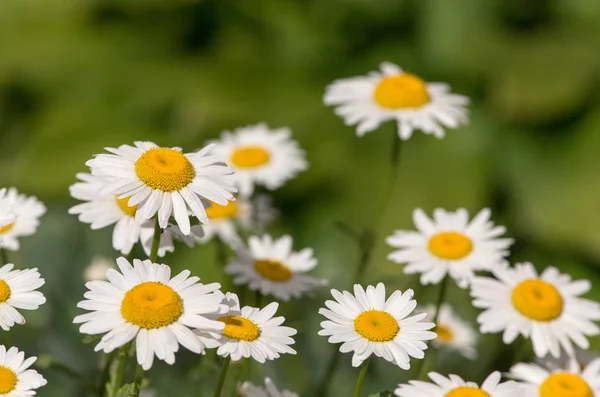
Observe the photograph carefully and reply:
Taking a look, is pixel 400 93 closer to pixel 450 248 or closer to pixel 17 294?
pixel 450 248

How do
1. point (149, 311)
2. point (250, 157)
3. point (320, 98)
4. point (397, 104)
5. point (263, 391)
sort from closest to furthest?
point (149, 311) < point (263, 391) < point (397, 104) < point (250, 157) < point (320, 98)

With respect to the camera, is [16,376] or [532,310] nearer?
[16,376]


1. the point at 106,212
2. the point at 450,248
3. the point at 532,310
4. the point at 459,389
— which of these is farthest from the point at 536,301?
the point at 106,212

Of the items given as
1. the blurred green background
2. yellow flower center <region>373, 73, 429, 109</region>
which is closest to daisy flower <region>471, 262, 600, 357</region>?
yellow flower center <region>373, 73, 429, 109</region>

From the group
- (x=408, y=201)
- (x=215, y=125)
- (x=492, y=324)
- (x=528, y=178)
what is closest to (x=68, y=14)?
(x=215, y=125)

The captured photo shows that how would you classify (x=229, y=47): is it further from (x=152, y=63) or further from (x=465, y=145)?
(x=465, y=145)

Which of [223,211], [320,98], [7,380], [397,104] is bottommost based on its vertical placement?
[7,380]

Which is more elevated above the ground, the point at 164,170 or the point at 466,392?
the point at 164,170

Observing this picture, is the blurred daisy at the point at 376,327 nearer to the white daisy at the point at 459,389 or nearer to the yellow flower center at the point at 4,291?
the white daisy at the point at 459,389
